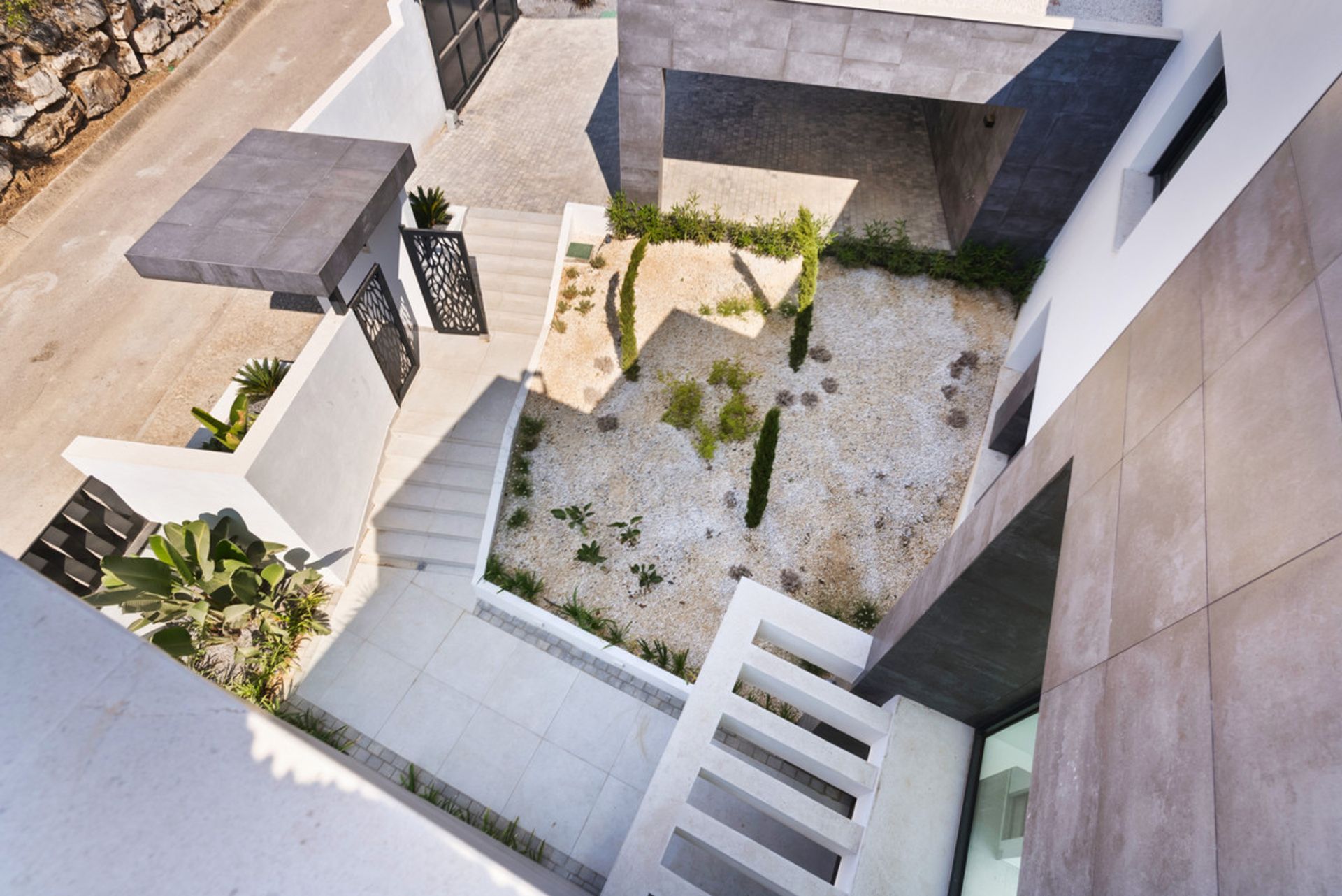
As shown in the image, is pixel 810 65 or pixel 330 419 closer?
pixel 330 419

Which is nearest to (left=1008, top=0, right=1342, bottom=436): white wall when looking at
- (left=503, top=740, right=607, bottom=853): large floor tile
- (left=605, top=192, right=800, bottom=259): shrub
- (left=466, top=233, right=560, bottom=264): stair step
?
(left=605, top=192, right=800, bottom=259): shrub

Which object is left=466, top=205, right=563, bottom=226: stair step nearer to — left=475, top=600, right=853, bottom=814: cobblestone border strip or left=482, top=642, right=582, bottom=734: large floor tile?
left=475, top=600, right=853, bottom=814: cobblestone border strip

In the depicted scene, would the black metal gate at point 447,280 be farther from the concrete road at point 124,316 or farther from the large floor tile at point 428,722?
the large floor tile at point 428,722

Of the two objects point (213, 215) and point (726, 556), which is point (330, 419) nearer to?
point (213, 215)

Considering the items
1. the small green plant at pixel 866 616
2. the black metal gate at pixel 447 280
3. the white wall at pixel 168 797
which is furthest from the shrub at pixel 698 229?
the white wall at pixel 168 797

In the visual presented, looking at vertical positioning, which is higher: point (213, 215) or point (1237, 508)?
point (213, 215)

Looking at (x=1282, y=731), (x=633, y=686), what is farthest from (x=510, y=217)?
(x=1282, y=731)

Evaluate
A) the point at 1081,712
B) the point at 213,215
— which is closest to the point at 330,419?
the point at 213,215

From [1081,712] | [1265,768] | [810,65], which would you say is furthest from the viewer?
[810,65]
